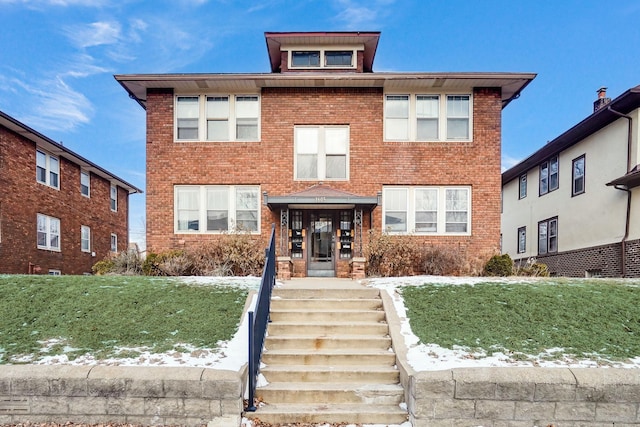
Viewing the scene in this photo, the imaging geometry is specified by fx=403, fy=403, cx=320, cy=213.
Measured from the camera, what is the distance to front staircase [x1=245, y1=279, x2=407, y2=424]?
4.98 meters

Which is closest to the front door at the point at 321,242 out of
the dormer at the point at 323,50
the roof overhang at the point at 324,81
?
the roof overhang at the point at 324,81

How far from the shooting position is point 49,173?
17484 mm

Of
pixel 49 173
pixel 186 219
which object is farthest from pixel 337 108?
pixel 49 173

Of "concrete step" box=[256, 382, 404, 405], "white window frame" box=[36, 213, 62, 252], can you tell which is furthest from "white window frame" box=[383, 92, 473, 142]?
"white window frame" box=[36, 213, 62, 252]

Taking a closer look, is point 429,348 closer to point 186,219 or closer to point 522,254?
point 186,219

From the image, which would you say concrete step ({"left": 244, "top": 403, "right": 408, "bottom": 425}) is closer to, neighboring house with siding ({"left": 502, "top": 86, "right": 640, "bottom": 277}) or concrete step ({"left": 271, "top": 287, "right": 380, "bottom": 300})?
concrete step ({"left": 271, "top": 287, "right": 380, "bottom": 300})

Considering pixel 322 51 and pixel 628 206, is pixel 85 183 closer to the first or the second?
pixel 322 51

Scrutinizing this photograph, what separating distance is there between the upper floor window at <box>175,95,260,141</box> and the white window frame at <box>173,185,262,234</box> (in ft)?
5.21

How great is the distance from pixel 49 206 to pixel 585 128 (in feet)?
71.8

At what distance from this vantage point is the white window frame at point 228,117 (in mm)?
13041

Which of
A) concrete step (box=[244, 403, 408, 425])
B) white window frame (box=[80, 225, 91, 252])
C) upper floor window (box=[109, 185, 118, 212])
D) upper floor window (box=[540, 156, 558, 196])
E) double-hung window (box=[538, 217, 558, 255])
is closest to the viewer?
concrete step (box=[244, 403, 408, 425])

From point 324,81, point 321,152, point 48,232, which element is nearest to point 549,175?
point 321,152

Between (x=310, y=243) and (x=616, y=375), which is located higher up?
(x=310, y=243)

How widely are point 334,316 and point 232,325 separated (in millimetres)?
1748
